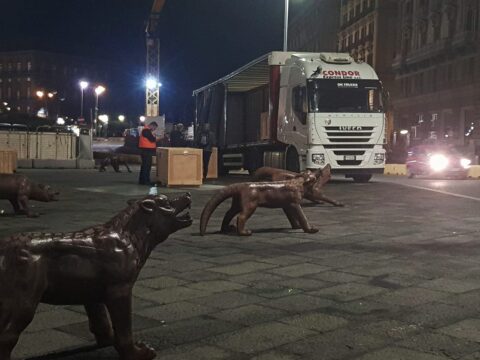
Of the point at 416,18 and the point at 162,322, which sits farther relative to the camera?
the point at 416,18

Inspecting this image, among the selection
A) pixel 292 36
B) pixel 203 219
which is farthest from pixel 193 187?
pixel 292 36

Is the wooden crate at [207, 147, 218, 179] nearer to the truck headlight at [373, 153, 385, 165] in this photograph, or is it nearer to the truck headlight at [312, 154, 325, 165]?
the truck headlight at [312, 154, 325, 165]

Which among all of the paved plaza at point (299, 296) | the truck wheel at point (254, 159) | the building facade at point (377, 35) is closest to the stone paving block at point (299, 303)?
the paved plaza at point (299, 296)

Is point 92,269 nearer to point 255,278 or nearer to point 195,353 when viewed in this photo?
point 195,353

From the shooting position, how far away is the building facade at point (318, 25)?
94.9 meters

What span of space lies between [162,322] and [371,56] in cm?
7637

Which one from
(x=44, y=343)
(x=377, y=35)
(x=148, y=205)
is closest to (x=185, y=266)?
(x=44, y=343)

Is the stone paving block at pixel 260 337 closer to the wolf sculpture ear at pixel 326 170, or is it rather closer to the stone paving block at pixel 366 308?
the stone paving block at pixel 366 308

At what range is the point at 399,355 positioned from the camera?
12.7 ft

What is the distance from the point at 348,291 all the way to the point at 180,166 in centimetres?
1168

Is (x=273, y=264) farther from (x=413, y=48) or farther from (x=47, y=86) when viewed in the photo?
(x=47, y=86)

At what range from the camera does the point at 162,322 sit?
459 cm

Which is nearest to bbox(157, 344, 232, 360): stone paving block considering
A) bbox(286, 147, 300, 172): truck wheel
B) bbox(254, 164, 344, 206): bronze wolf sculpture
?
bbox(254, 164, 344, 206): bronze wolf sculpture

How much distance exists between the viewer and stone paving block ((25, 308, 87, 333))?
4.46 metres
